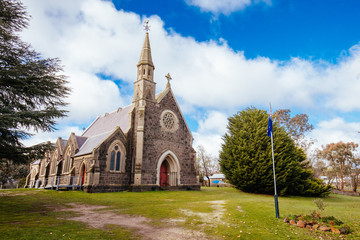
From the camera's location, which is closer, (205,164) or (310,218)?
(310,218)

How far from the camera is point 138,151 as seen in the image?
25.0 meters

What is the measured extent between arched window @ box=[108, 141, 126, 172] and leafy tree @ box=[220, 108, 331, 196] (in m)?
11.7

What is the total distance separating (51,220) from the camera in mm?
9961

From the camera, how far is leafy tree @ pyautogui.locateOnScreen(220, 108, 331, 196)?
969 inches

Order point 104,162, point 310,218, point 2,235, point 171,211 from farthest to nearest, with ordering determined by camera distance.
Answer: point 104,162 < point 171,211 < point 310,218 < point 2,235

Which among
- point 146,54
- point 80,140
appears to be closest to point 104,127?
point 80,140

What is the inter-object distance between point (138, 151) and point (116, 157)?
2494 millimetres

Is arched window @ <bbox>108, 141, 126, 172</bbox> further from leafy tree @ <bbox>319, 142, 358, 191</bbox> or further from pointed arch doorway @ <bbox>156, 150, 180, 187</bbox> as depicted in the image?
leafy tree @ <bbox>319, 142, 358, 191</bbox>

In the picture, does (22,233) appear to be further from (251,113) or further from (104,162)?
(251,113)

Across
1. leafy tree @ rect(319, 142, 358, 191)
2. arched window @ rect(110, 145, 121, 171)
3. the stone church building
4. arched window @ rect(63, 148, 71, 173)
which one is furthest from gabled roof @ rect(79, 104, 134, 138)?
leafy tree @ rect(319, 142, 358, 191)

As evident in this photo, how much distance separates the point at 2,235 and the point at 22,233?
20.8 inches

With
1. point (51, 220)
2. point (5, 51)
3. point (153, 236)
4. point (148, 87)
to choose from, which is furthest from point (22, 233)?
point (148, 87)

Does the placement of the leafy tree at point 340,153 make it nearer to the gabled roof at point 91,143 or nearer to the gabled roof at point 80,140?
the gabled roof at point 91,143

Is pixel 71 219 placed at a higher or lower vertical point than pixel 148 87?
lower
